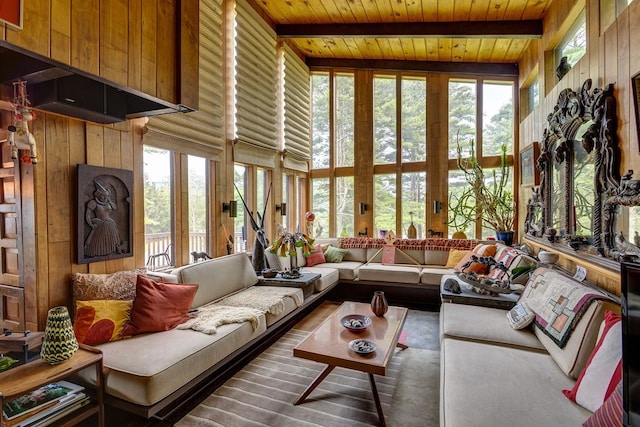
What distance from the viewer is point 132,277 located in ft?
8.59

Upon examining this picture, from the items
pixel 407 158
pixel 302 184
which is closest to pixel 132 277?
pixel 302 184

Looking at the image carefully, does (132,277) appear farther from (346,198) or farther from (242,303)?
(346,198)

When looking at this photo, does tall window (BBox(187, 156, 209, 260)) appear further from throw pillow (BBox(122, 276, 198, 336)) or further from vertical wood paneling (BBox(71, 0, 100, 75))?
vertical wood paneling (BBox(71, 0, 100, 75))

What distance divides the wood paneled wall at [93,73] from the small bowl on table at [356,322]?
2.00m

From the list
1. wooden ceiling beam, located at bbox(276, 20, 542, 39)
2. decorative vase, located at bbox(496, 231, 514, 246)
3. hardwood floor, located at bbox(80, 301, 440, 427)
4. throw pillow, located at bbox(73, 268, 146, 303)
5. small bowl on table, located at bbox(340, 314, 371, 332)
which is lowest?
hardwood floor, located at bbox(80, 301, 440, 427)

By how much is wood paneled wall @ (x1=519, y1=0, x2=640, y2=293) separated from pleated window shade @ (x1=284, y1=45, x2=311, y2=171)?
12.0 feet

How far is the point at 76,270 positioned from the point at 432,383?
9.33 feet

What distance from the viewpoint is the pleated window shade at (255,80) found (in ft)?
14.0

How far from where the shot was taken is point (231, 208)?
4.13m

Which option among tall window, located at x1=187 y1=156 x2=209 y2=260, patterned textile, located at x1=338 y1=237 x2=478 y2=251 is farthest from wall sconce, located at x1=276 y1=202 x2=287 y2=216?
tall window, located at x1=187 y1=156 x2=209 y2=260

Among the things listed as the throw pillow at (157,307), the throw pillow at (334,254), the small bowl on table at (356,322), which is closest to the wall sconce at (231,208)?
the throw pillow at (157,307)

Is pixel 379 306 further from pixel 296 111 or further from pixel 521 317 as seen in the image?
pixel 296 111

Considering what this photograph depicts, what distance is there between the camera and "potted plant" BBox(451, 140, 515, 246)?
5070 mm

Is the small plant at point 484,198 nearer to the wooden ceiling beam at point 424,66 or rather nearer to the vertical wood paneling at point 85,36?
the wooden ceiling beam at point 424,66
